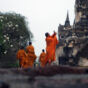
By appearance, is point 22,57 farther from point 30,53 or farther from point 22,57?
point 30,53

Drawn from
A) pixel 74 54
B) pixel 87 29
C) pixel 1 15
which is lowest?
pixel 74 54

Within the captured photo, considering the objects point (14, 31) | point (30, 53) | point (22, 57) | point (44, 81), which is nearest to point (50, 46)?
point (30, 53)

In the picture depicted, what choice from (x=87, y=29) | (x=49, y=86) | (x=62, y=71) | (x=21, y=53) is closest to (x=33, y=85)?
(x=49, y=86)

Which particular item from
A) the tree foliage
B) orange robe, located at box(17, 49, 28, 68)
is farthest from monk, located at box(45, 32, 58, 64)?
the tree foliage

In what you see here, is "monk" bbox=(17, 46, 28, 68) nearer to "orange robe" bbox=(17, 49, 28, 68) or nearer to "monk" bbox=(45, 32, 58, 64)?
"orange robe" bbox=(17, 49, 28, 68)

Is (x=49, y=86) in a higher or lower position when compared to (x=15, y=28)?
lower

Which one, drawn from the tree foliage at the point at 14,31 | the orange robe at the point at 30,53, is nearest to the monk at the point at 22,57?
the orange robe at the point at 30,53

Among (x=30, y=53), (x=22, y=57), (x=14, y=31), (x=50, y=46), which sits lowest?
(x=22, y=57)

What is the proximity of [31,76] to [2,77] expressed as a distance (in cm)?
30

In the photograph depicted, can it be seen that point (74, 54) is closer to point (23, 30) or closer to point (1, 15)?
point (23, 30)

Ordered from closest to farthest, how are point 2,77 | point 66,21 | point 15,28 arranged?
1. point 2,77
2. point 15,28
3. point 66,21

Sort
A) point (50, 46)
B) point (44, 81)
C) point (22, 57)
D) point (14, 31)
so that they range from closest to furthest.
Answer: point (44, 81) < point (50, 46) < point (22, 57) < point (14, 31)

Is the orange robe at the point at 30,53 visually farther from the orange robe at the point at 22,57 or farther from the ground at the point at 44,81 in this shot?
the ground at the point at 44,81

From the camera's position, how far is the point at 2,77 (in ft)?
8.90
